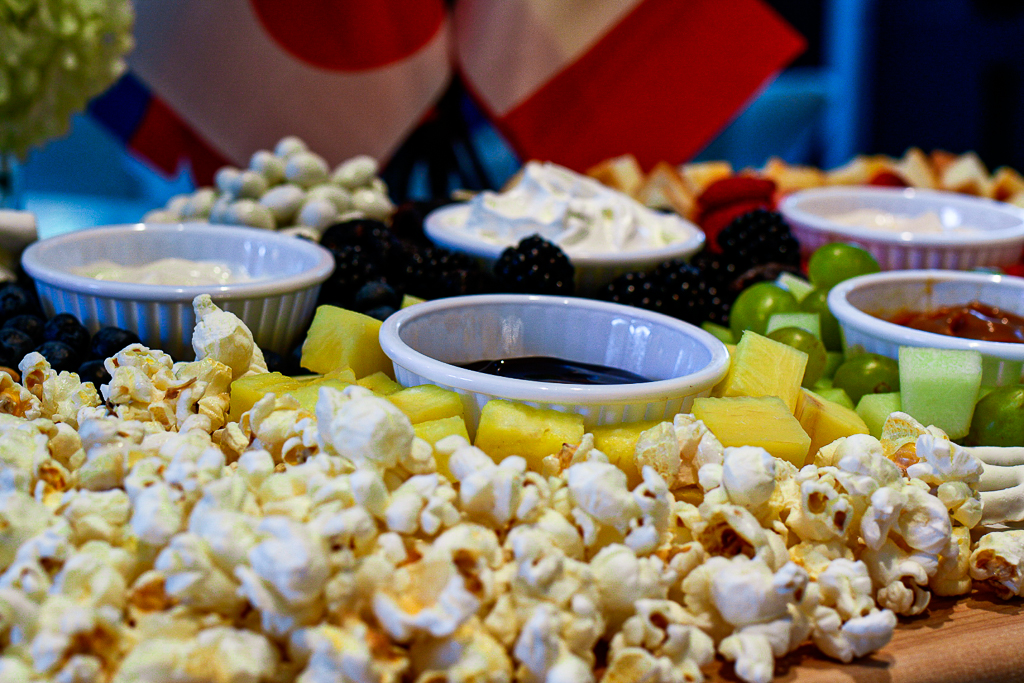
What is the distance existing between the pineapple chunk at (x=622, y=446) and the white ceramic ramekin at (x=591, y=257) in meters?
0.50

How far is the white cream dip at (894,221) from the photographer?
1.61m

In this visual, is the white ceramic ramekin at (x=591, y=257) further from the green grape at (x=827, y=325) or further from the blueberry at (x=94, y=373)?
the blueberry at (x=94, y=373)

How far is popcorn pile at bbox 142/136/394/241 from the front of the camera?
1324mm

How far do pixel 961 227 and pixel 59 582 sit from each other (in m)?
1.57

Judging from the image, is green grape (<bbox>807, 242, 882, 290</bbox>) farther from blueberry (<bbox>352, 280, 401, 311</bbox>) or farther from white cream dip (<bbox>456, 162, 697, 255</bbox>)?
blueberry (<bbox>352, 280, 401, 311</bbox>)

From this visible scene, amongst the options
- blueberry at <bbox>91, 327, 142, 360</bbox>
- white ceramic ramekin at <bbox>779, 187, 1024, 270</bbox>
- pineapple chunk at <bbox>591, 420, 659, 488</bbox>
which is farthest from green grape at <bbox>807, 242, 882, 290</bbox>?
blueberry at <bbox>91, 327, 142, 360</bbox>

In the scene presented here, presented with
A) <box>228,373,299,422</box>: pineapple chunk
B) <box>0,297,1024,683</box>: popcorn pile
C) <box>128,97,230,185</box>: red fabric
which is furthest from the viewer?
<box>128,97,230,185</box>: red fabric

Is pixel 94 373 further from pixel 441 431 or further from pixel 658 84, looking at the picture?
pixel 658 84

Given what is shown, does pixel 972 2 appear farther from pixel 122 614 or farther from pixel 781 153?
pixel 122 614

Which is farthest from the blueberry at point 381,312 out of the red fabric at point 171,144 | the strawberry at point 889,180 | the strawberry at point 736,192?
the strawberry at point 889,180

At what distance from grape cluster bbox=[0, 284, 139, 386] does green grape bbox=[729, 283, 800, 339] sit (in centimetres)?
70

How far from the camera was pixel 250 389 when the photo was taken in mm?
803

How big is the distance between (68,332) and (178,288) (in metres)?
0.12

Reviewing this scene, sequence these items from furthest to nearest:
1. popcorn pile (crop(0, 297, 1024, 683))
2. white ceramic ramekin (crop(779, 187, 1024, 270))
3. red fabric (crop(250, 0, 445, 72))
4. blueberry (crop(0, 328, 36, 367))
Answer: red fabric (crop(250, 0, 445, 72)) → white ceramic ramekin (crop(779, 187, 1024, 270)) → blueberry (crop(0, 328, 36, 367)) → popcorn pile (crop(0, 297, 1024, 683))
